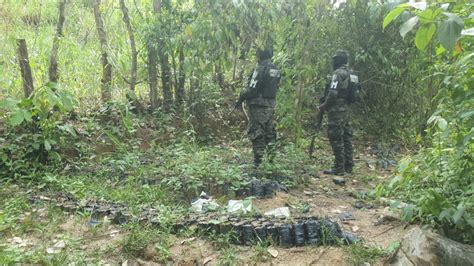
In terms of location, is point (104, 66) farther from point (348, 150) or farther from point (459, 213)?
point (459, 213)

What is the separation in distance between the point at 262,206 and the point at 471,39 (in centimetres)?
256

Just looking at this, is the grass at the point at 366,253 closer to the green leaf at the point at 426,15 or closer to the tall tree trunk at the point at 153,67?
the green leaf at the point at 426,15

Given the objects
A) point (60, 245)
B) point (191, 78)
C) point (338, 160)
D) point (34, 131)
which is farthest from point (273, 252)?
point (191, 78)

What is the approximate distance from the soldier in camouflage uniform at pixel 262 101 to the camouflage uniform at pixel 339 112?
2.57 ft

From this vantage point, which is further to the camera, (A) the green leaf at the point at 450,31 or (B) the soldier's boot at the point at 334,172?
(B) the soldier's boot at the point at 334,172

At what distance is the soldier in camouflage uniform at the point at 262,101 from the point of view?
5.50m

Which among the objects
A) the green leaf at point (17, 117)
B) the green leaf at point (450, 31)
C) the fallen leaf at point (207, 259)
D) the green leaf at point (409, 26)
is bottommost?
the fallen leaf at point (207, 259)

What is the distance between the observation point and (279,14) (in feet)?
17.7

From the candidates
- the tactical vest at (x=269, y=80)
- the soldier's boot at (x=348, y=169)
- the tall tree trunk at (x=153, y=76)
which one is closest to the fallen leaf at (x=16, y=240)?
the tactical vest at (x=269, y=80)

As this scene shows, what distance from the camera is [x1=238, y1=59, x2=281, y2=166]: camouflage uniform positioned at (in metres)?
5.50

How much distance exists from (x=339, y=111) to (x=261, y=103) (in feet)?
3.74

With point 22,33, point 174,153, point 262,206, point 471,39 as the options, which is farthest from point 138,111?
point 471,39

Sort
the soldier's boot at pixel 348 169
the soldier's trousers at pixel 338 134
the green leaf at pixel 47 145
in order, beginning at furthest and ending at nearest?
the soldier's boot at pixel 348 169
the soldier's trousers at pixel 338 134
the green leaf at pixel 47 145

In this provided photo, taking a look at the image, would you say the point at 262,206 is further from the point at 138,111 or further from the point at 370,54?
the point at 370,54
